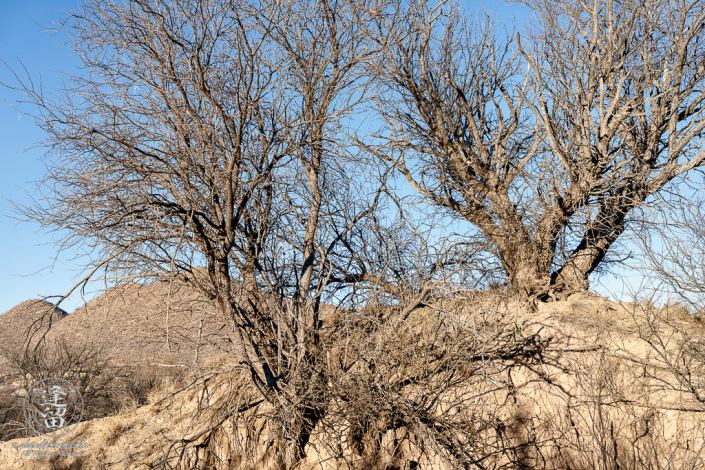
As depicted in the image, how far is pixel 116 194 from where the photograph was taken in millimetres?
6125

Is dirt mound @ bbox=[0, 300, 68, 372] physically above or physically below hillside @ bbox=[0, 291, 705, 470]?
above

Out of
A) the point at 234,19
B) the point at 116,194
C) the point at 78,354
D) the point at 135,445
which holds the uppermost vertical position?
the point at 234,19

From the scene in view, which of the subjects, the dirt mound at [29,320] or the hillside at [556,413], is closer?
the dirt mound at [29,320]

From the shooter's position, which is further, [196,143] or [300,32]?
[300,32]

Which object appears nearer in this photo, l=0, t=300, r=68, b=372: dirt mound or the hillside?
l=0, t=300, r=68, b=372: dirt mound

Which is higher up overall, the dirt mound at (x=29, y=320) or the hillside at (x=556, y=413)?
the dirt mound at (x=29, y=320)

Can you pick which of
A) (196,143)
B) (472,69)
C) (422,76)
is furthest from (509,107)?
(196,143)

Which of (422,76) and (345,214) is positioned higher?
(422,76)

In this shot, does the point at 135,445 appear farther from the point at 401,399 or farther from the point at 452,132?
the point at 452,132

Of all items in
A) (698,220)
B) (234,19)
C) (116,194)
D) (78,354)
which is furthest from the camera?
(78,354)

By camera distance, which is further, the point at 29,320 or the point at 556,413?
the point at 556,413

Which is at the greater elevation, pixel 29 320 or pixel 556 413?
pixel 29 320

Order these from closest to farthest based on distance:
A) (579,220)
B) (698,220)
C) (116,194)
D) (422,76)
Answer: (116,194)
(698,220)
(579,220)
(422,76)

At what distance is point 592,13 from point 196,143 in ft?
26.2
